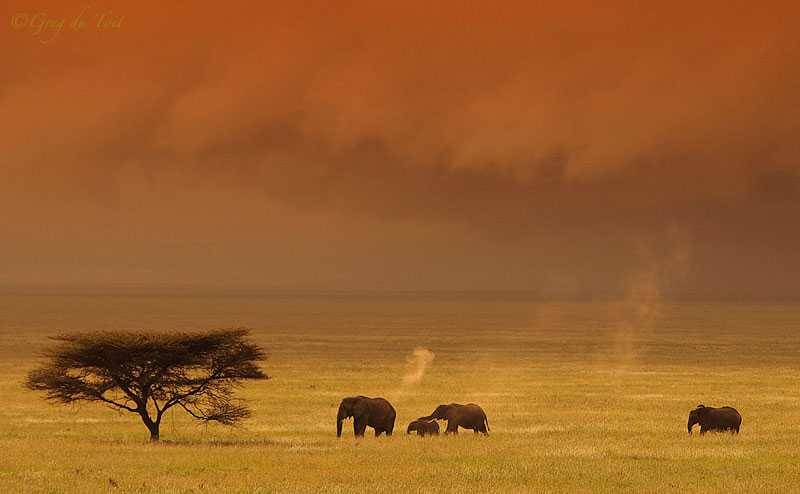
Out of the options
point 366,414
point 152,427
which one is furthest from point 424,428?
point 152,427

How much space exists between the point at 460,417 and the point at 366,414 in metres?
3.67

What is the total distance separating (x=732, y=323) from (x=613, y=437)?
145935mm

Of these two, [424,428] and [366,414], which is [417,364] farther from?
[366,414]

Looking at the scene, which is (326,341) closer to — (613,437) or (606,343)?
(606,343)

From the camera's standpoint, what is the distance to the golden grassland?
31.0 m

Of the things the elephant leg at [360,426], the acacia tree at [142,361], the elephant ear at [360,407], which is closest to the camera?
the acacia tree at [142,361]

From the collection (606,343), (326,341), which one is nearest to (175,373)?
(326,341)

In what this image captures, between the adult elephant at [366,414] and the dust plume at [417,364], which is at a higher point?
the dust plume at [417,364]

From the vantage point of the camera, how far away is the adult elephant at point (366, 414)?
4012 centimetres

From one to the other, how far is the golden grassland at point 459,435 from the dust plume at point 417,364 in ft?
2.64

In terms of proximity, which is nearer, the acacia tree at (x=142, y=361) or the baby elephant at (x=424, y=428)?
the acacia tree at (x=142, y=361)

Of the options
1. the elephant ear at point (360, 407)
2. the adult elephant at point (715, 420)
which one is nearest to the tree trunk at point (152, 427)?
the elephant ear at point (360, 407)

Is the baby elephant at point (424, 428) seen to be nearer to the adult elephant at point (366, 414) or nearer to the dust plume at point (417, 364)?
the adult elephant at point (366, 414)

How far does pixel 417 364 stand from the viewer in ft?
288
